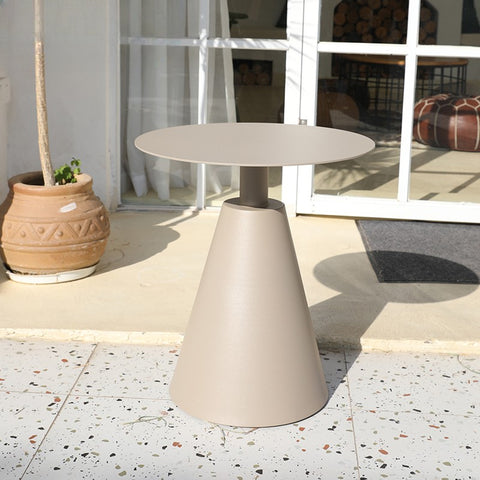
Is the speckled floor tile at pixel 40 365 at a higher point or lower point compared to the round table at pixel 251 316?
lower

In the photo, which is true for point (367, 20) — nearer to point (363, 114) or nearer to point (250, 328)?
point (363, 114)

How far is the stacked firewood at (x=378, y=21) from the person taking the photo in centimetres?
468

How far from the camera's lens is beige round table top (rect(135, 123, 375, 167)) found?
2479mm

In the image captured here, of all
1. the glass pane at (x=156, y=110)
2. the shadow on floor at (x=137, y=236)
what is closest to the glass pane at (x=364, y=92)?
the glass pane at (x=156, y=110)

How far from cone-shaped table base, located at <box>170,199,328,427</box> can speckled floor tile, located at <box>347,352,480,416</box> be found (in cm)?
31

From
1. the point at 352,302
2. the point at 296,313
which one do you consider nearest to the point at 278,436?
the point at 296,313

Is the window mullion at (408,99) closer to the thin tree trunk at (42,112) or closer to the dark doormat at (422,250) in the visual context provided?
the dark doormat at (422,250)

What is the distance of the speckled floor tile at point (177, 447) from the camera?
8.07 feet

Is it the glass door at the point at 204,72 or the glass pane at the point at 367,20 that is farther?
the glass door at the point at 204,72

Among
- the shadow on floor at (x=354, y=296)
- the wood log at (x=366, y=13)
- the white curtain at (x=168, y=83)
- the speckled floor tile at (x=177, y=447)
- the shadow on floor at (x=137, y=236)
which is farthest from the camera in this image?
the white curtain at (x=168, y=83)

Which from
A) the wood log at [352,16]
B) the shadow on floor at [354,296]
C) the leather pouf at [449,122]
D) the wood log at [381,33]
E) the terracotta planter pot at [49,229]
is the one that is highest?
the wood log at [352,16]

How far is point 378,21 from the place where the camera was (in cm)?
471

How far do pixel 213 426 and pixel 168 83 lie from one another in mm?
2752

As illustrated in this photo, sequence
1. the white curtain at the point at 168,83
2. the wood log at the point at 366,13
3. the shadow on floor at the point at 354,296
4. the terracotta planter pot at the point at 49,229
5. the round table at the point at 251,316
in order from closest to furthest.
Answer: the round table at the point at 251,316 < the shadow on floor at the point at 354,296 < the terracotta planter pot at the point at 49,229 < the wood log at the point at 366,13 < the white curtain at the point at 168,83
